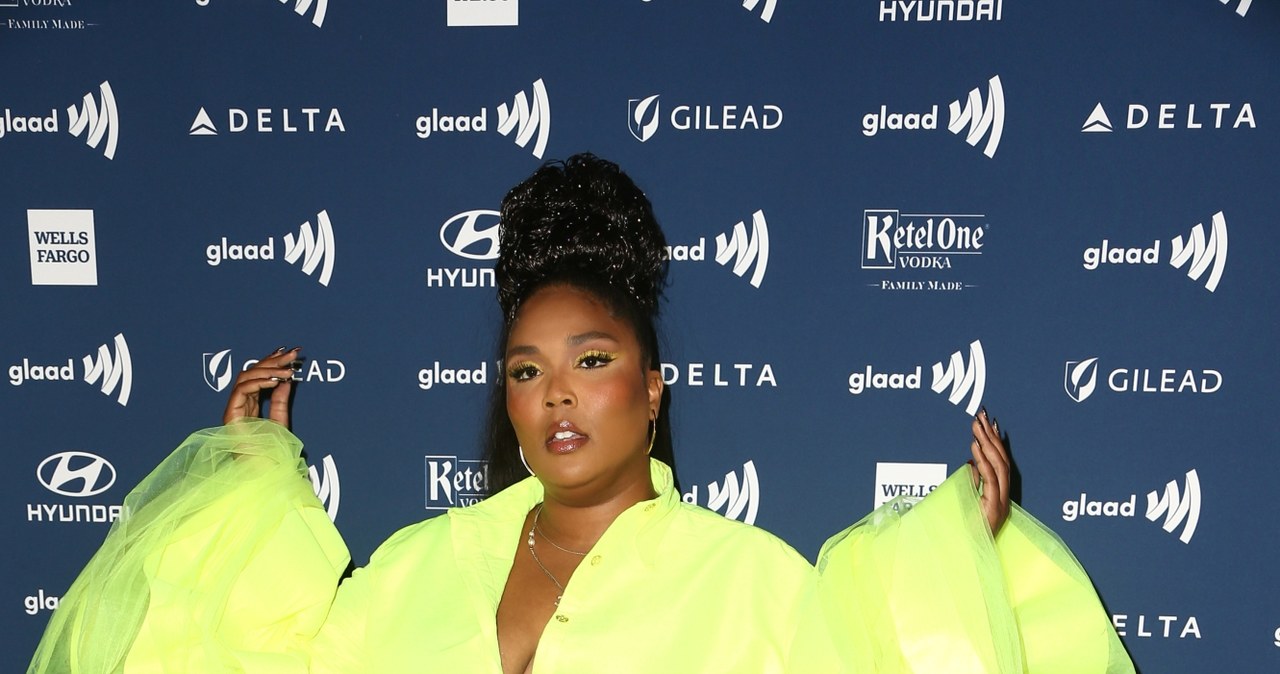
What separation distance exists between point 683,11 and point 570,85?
0.31 metres

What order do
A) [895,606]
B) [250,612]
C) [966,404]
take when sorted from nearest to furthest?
[895,606], [250,612], [966,404]

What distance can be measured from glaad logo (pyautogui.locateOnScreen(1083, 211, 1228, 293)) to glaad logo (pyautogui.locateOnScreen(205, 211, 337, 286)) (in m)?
1.78

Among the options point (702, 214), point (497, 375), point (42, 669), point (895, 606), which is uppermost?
point (702, 214)

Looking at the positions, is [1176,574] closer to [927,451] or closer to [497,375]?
[927,451]

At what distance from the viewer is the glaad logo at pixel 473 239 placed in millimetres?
2045

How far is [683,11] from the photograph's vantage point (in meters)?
1.94

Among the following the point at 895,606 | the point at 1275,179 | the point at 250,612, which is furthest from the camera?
the point at 1275,179

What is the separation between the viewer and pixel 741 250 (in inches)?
78.6

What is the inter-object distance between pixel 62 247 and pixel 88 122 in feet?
1.04

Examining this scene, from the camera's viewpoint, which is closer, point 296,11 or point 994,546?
point 994,546

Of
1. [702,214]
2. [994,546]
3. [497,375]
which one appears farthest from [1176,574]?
[497,375]

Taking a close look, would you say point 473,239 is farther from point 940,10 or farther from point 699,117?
point 940,10

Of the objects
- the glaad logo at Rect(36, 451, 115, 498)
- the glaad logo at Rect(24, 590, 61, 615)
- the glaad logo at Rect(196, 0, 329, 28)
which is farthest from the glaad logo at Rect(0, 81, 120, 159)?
the glaad logo at Rect(24, 590, 61, 615)

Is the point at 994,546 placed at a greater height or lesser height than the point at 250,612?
greater
